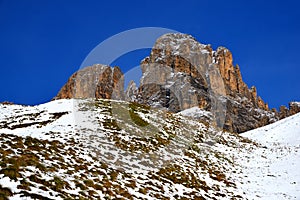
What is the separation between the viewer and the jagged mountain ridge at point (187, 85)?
5290 inches

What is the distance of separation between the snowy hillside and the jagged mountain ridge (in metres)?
91.0

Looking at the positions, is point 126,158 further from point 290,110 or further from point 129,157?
point 290,110

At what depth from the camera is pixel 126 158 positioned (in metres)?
21.9

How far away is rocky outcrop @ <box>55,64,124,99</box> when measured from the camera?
160375mm

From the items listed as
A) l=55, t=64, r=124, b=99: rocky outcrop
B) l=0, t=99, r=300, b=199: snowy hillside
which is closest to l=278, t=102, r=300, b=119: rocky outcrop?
l=55, t=64, r=124, b=99: rocky outcrop

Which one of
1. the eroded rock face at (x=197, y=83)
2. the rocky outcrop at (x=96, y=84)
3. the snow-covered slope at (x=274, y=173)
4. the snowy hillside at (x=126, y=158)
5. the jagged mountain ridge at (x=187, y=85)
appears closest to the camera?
the snowy hillside at (x=126, y=158)

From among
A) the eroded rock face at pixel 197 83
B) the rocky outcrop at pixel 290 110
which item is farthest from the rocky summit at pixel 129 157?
the rocky outcrop at pixel 290 110

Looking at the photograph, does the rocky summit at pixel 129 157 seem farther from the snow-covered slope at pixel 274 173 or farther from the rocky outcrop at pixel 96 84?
the rocky outcrop at pixel 96 84

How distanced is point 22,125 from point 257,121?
126 meters

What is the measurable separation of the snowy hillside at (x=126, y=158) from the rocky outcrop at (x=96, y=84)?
119470mm

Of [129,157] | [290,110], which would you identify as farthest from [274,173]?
[290,110]

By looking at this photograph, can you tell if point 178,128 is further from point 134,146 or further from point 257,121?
point 257,121

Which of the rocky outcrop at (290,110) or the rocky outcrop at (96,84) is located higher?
the rocky outcrop at (96,84)

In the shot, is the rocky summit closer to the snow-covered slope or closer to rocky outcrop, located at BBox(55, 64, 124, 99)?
the snow-covered slope
